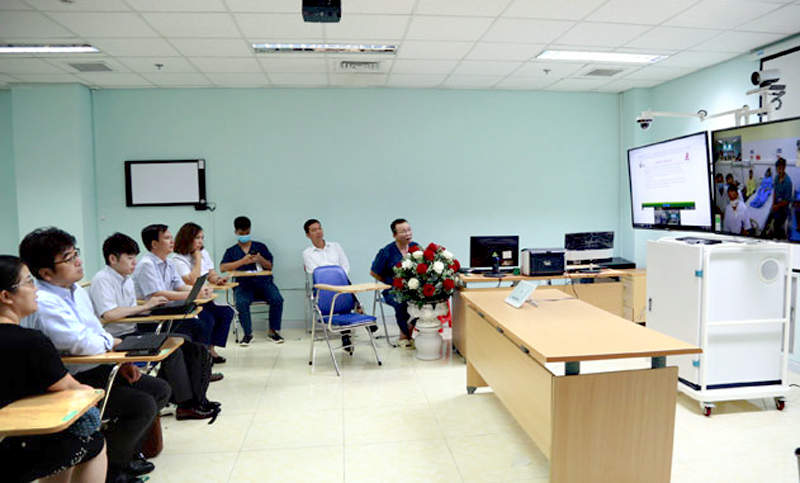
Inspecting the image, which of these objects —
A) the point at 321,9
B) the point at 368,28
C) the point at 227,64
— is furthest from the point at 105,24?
the point at 368,28

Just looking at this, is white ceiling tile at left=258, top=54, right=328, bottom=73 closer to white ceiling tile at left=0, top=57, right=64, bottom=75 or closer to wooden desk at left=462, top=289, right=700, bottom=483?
white ceiling tile at left=0, top=57, right=64, bottom=75

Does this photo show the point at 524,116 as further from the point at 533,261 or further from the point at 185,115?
the point at 185,115

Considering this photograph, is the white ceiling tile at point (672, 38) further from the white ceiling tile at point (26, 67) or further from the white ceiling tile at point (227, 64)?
the white ceiling tile at point (26, 67)

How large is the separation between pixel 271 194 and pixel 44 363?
4618mm

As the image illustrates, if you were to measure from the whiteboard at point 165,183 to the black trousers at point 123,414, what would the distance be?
12.7 feet

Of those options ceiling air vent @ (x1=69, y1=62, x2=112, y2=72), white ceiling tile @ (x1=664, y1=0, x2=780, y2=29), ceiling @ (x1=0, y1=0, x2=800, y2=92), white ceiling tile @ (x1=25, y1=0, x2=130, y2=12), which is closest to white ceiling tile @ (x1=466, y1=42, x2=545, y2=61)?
ceiling @ (x1=0, y1=0, x2=800, y2=92)

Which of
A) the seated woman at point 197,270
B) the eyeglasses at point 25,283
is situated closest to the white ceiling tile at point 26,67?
the seated woman at point 197,270

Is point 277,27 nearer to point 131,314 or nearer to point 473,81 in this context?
point 131,314

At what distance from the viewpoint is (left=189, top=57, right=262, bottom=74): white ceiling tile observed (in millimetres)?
5125

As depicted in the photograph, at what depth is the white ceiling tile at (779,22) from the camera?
4.02 m

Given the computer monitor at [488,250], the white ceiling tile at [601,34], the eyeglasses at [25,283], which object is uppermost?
the white ceiling tile at [601,34]

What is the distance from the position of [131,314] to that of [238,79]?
3.45m

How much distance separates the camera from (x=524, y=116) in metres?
6.78

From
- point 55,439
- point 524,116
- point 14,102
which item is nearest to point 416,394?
point 55,439
